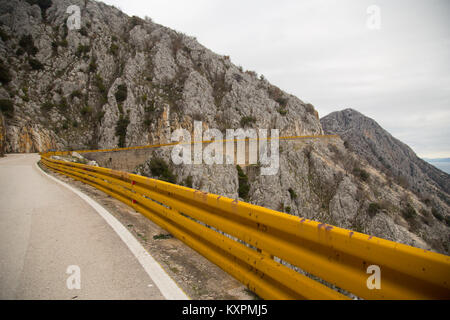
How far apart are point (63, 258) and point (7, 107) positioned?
135ft

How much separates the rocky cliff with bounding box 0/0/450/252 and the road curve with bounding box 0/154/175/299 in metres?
26.4

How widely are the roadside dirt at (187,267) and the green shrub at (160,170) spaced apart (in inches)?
1051

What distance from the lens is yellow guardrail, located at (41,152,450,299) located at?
130 centimetres

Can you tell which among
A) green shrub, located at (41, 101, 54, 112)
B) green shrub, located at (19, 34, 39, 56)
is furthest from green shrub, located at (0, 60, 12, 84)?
green shrub, located at (19, 34, 39, 56)

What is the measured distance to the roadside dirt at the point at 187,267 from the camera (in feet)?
7.71

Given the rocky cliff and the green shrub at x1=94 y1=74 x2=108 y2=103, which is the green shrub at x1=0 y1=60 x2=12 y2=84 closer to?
the rocky cliff

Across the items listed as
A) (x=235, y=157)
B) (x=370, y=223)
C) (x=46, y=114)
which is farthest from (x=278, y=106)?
(x=46, y=114)

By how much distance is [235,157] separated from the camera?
38.1m

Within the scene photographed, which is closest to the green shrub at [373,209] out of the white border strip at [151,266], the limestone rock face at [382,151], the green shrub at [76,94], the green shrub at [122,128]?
the white border strip at [151,266]

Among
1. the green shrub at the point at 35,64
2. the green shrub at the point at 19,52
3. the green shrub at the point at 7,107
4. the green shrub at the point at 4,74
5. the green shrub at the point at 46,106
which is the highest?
the green shrub at the point at 19,52

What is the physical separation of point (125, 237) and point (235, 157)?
3450cm

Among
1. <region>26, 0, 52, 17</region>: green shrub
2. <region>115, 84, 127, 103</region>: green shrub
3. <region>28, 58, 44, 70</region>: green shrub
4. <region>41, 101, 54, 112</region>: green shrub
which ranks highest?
<region>26, 0, 52, 17</region>: green shrub

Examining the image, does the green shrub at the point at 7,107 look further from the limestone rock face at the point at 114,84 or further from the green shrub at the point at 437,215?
the green shrub at the point at 437,215
